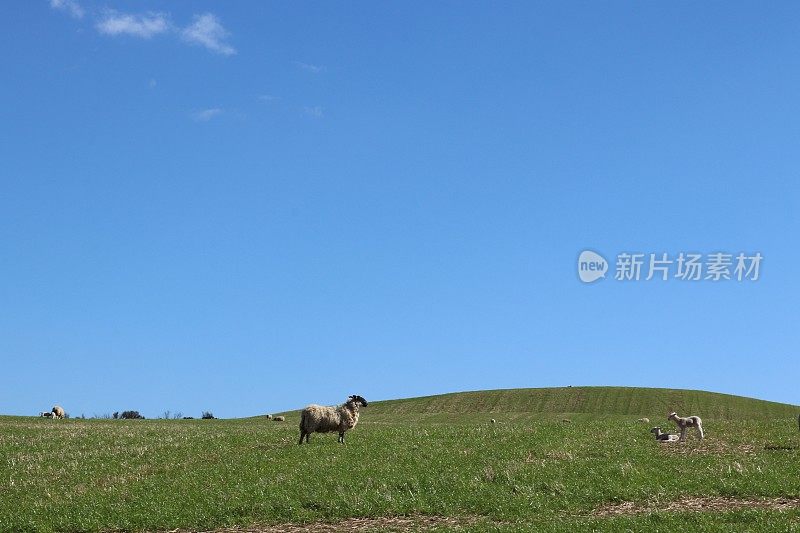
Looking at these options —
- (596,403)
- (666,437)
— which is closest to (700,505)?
(666,437)

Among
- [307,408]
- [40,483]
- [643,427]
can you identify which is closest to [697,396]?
[643,427]

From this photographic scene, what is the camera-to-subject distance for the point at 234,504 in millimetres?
23234

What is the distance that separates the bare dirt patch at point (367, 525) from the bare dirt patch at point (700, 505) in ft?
12.8

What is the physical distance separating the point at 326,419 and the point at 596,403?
7025cm

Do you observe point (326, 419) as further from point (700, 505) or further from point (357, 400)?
point (700, 505)

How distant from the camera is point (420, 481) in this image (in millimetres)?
24703

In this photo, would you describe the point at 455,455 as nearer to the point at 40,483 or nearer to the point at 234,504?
the point at 234,504

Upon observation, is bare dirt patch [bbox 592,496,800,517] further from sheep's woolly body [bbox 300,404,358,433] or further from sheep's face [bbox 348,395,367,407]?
sheep's face [bbox 348,395,367,407]

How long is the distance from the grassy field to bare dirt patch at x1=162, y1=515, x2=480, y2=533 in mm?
83

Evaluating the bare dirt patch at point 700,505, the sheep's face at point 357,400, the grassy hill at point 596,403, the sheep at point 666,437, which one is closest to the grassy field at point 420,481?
the bare dirt patch at point 700,505

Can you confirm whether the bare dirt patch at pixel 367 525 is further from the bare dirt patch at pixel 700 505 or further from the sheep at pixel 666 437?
the sheep at pixel 666 437

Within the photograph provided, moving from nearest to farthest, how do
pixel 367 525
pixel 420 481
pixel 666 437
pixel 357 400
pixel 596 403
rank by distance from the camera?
1. pixel 367 525
2. pixel 420 481
3. pixel 666 437
4. pixel 357 400
5. pixel 596 403

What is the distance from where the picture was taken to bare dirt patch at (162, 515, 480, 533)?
2078cm

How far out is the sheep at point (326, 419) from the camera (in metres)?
32.7
